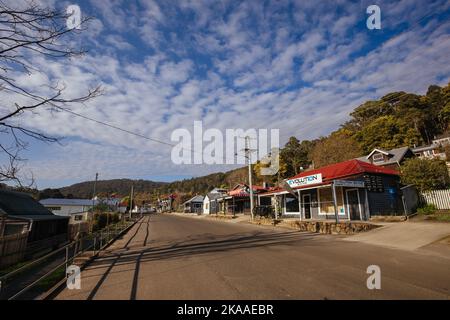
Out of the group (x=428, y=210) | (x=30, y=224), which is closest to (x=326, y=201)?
(x=428, y=210)

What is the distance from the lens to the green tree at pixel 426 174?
18062mm

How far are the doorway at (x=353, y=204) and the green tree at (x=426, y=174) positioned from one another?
12.3 feet

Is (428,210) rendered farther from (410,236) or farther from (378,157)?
(378,157)

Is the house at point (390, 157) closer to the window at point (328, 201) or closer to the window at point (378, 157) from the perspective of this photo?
the window at point (378, 157)

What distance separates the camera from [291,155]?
58406 mm

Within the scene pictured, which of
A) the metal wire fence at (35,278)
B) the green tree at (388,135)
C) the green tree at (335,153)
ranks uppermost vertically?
the green tree at (388,135)

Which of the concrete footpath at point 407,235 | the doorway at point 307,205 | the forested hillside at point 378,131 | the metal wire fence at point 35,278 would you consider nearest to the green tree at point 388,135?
the forested hillside at point 378,131

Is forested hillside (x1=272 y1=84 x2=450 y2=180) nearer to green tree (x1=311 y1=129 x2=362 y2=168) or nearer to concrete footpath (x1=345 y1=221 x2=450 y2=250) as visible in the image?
green tree (x1=311 y1=129 x2=362 y2=168)

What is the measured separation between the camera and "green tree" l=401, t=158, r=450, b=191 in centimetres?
1806

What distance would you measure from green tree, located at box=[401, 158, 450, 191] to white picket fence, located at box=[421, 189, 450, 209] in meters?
0.46

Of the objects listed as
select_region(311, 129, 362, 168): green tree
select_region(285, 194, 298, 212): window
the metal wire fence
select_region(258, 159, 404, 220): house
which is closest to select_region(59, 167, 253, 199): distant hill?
select_region(311, 129, 362, 168): green tree
